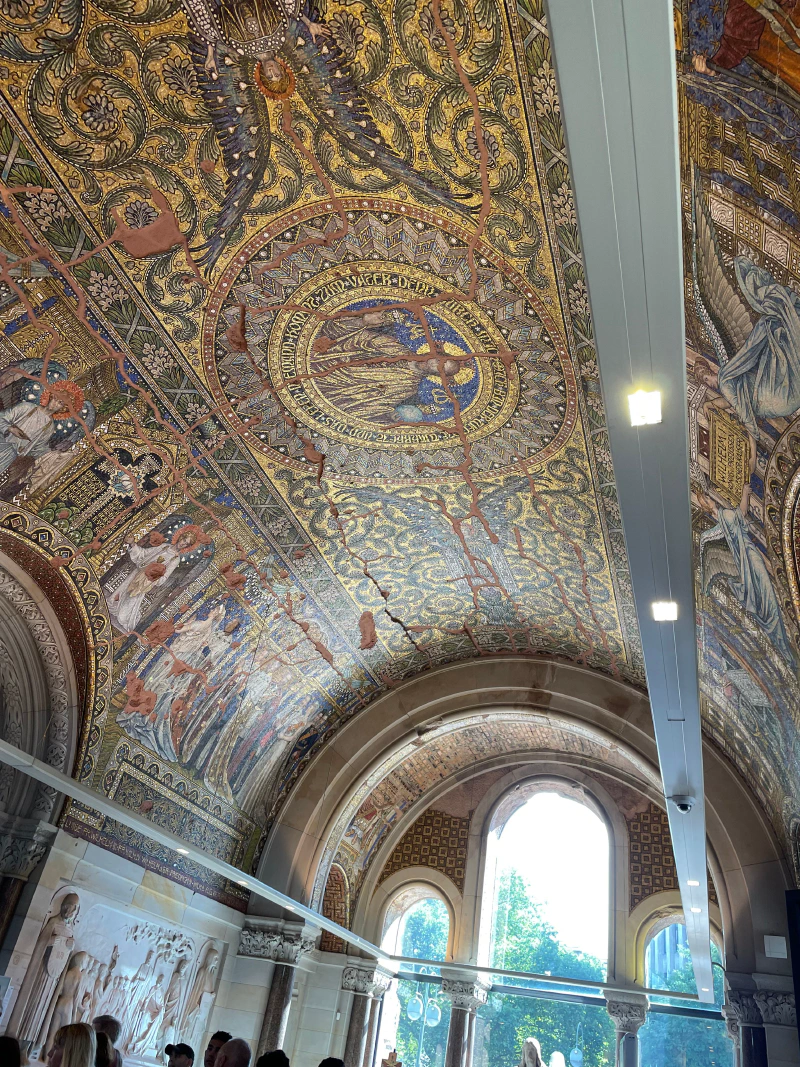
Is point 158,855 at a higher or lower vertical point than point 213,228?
lower

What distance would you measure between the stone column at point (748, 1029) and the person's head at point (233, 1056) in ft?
29.8

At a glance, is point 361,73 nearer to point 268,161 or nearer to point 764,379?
point 268,161

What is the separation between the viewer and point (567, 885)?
2348 cm

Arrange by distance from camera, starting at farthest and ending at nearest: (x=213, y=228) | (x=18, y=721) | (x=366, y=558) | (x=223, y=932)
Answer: (x=223, y=932) < (x=366, y=558) < (x=18, y=721) < (x=213, y=228)

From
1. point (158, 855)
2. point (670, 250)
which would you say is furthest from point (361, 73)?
point (158, 855)

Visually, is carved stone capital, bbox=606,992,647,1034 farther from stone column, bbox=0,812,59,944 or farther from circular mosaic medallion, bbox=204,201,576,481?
circular mosaic medallion, bbox=204,201,576,481

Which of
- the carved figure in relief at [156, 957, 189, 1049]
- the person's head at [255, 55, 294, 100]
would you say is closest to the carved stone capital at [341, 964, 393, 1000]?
the carved figure in relief at [156, 957, 189, 1049]

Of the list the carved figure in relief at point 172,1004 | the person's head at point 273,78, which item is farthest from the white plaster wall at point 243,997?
the person's head at point 273,78

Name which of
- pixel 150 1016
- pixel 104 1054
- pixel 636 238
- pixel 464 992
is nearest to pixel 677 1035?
pixel 464 992

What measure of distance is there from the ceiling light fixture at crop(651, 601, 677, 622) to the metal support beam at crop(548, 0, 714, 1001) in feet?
0.31

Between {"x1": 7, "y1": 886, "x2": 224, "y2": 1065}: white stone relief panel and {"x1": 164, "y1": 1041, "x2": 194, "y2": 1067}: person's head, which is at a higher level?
{"x1": 7, "y1": 886, "x2": 224, "y2": 1065}: white stone relief panel

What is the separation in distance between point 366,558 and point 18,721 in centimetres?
462

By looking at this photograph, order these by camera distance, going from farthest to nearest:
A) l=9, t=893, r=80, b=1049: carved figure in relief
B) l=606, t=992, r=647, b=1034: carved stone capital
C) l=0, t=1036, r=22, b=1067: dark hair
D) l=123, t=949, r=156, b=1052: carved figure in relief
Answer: l=606, t=992, r=647, b=1034: carved stone capital
l=123, t=949, r=156, b=1052: carved figure in relief
l=9, t=893, r=80, b=1049: carved figure in relief
l=0, t=1036, r=22, b=1067: dark hair

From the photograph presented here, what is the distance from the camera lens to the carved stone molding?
10.6m
